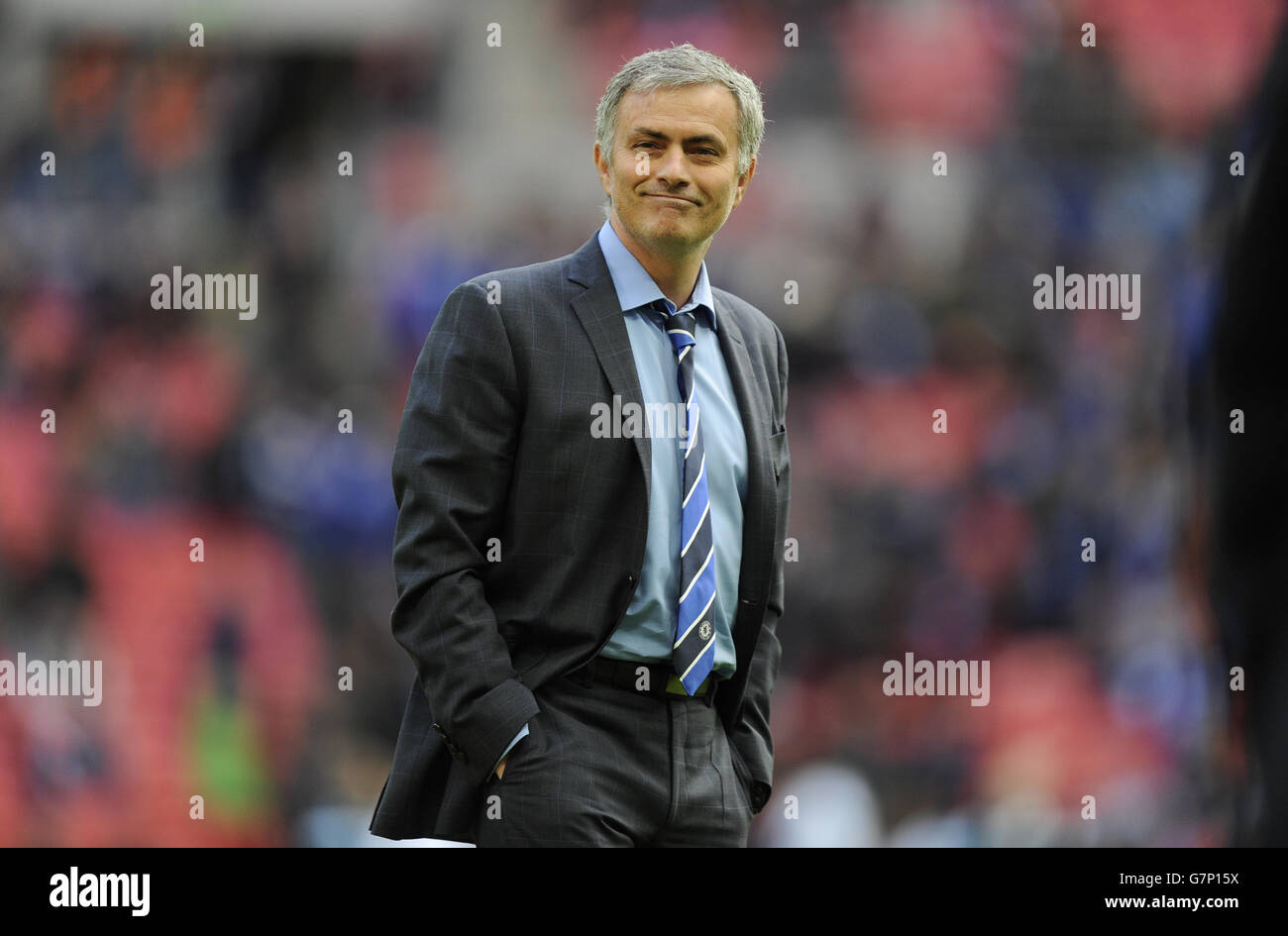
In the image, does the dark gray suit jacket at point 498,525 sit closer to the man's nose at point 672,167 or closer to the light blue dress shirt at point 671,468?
the light blue dress shirt at point 671,468

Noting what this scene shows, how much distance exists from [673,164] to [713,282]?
9.00 feet

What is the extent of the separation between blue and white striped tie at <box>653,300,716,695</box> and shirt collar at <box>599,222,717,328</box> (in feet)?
0.57

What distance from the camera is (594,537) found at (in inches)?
99.9

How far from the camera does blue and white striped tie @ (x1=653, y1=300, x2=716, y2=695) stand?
100 inches

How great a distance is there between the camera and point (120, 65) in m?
5.48

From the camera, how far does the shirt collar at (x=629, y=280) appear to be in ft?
8.88

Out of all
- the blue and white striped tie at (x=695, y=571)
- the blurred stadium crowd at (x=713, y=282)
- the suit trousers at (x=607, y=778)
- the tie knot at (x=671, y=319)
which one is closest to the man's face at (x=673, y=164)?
the tie knot at (x=671, y=319)

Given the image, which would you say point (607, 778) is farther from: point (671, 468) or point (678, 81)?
point (678, 81)

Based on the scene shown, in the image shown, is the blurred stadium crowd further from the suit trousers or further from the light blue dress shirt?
the suit trousers

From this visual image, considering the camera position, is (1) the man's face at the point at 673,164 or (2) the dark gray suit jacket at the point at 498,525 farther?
(1) the man's face at the point at 673,164

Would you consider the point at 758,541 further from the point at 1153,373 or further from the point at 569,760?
the point at 1153,373

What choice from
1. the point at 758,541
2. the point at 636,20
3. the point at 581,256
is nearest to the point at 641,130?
the point at 581,256

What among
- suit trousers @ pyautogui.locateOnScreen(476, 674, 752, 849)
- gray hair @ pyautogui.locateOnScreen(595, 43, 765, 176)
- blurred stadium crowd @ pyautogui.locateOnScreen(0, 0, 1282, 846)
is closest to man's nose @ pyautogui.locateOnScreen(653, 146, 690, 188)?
gray hair @ pyautogui.locateOnScreen(595, 43, 765, 176)
